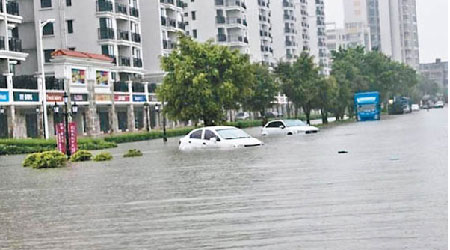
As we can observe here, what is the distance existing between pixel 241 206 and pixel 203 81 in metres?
33.2

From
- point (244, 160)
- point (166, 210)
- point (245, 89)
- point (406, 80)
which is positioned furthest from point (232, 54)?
point (406, 80)

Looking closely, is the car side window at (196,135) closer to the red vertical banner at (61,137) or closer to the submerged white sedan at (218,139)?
the submerged white sedan at (218,139)

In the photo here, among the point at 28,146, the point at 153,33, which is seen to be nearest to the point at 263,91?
the point at 153,33

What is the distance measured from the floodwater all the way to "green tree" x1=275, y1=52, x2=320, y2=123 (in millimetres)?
46985

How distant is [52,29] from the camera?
236 feet

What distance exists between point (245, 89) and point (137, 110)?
2697 cm

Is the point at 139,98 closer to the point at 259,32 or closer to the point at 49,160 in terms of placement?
the point at 49,160

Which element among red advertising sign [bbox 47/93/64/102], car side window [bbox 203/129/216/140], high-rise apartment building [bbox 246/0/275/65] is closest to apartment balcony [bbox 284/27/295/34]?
high-rise apartment building [bbox 246/0/275/65]

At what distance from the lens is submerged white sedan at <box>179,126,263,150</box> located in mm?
34625

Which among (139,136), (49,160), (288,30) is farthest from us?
(288,30)

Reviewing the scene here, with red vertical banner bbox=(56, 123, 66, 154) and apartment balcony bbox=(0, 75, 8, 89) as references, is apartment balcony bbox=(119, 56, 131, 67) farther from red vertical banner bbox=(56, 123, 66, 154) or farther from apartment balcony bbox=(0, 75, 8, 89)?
red vertical banner bbox=(56, 123, 66, 154)

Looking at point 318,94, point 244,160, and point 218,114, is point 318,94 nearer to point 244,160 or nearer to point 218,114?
point 218,114

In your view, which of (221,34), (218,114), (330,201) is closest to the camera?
(330,201)

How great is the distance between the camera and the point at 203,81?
46.2 m
